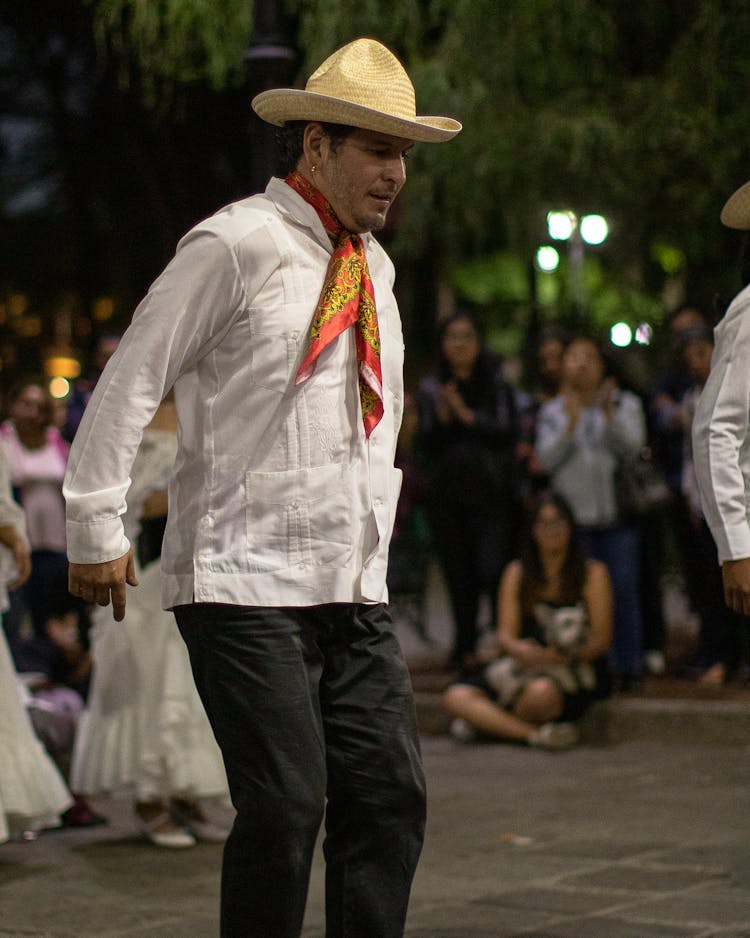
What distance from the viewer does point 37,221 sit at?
32031 mm

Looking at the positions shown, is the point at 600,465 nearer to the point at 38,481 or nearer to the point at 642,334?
the point at 642,334

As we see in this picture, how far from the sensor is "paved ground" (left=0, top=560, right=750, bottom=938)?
216 inches

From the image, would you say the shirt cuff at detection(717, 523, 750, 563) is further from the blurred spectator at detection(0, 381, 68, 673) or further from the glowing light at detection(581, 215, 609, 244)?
the glowing light at detection(581, 215, 609, 244)

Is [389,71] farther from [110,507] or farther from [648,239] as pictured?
[648,239]

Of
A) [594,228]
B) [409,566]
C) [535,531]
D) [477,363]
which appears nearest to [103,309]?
[594,228]

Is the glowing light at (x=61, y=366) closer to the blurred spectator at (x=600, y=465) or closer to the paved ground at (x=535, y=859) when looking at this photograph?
the blurred spectator at (x=600, y=465)

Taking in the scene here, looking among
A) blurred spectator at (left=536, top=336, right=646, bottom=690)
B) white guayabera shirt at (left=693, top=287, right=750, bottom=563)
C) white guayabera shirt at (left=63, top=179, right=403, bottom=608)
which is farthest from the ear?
blurred spectator at (left=536, top=336, right=646, bottom=690)

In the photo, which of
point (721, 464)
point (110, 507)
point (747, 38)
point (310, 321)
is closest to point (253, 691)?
point (110, 507)

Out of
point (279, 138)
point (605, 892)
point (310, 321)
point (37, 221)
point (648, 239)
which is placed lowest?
point (605, 892)

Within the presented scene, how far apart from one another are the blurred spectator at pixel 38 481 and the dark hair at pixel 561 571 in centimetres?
295

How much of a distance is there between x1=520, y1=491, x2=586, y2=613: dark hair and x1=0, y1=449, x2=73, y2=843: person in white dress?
3.51m

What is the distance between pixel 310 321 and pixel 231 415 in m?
0.27

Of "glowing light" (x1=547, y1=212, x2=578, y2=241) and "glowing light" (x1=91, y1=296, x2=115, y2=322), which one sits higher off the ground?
"glowing light" (x1=91, y1=296, x2=115, y2=322)

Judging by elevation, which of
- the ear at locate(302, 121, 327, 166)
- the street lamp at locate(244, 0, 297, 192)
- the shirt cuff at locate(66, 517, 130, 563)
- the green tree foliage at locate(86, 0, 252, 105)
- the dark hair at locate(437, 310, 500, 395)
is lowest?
the shirt cuff at locate(66, 517, 130, 563)
